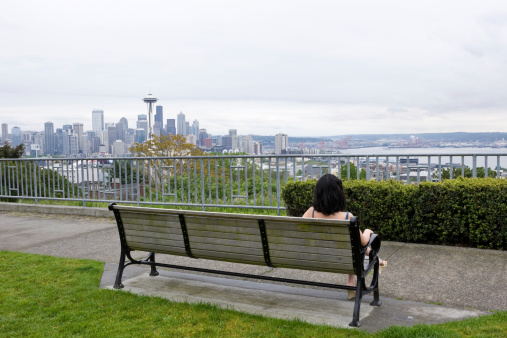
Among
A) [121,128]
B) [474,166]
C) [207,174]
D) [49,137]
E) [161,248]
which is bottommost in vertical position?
[161,248]

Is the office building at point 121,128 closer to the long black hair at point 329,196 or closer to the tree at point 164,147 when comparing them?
the tree at point 164,147

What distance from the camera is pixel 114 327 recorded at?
4.38 metres

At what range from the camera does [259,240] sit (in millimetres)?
4797

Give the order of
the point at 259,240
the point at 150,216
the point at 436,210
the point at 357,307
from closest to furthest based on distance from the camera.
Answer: the point at 357,307, the point at 259,240, the point at 150,216, the point at 436,210

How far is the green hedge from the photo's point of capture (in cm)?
678

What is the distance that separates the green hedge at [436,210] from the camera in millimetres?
6777

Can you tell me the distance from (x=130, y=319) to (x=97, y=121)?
53.8 metres

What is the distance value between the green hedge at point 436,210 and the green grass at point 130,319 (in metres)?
2.59

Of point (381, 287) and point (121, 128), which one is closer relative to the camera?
point (381, 287)

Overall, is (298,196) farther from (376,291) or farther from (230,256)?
(376,291)

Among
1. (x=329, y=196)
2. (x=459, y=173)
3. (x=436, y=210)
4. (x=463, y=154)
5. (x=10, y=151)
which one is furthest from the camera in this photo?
(x=10, y=151)

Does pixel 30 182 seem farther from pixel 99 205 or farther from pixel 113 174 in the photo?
pixel 113 174

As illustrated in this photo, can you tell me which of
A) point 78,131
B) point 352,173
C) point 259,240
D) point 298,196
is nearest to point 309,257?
point 259,240

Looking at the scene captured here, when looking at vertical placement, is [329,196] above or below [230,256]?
above
